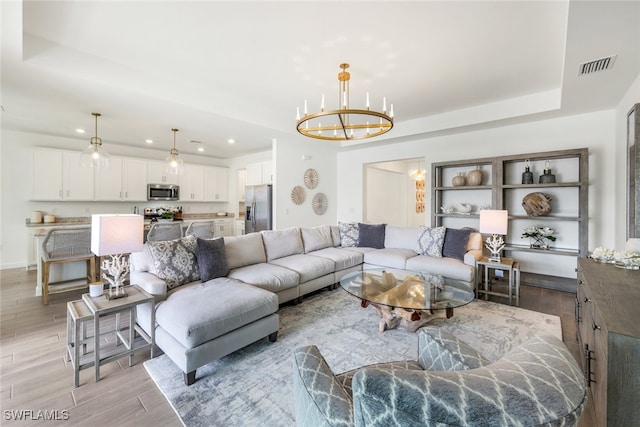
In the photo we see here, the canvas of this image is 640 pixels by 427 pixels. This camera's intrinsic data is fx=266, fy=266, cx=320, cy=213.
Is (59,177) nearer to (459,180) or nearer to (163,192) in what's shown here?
(163,192)

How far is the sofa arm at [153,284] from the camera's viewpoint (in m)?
2.34

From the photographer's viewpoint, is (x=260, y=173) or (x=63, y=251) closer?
(x=63, y=251)

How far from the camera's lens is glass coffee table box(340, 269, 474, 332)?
2352 mm

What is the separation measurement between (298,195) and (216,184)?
330cm

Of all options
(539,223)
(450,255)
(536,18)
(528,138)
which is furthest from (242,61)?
(539,223)

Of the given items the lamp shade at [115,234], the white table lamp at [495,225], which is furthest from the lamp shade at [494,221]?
the lamp shade at [115,234]

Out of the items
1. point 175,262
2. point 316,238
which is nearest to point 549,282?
point 316,238

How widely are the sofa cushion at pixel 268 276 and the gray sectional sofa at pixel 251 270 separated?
11mm

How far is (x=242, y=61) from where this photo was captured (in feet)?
9.43

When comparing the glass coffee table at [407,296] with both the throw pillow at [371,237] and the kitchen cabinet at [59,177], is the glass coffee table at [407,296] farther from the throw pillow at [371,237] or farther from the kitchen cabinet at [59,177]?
the kitchen cabinet at [59,177]

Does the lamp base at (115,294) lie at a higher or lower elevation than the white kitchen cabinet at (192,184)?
lower

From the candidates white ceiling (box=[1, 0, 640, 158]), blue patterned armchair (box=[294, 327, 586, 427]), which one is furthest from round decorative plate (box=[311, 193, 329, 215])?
blue patterned armchair (box=[294, 327, 586, 427])

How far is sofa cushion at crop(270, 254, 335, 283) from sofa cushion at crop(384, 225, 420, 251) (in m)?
1.33

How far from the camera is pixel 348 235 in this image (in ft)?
15.9
